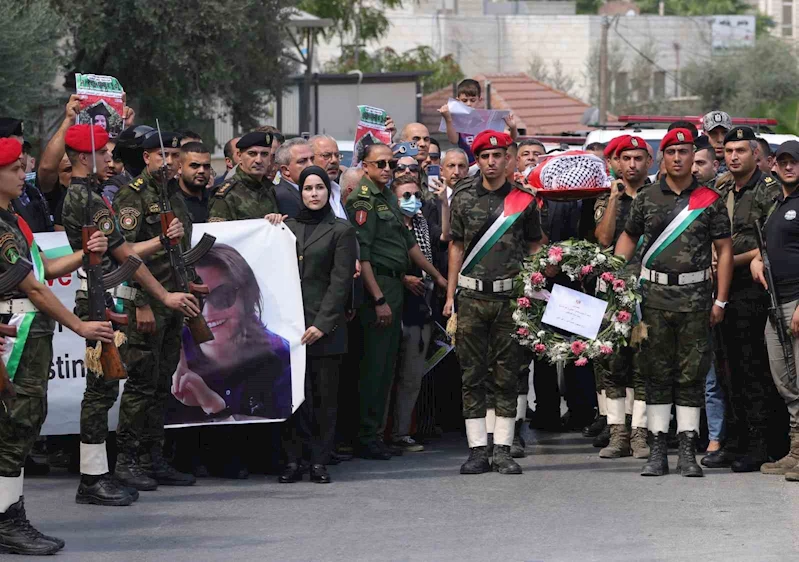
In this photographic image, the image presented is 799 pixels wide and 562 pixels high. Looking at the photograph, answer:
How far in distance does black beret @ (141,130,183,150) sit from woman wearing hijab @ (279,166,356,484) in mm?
897

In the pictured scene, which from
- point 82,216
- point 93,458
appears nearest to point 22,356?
point 82,216

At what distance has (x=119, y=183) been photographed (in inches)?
390

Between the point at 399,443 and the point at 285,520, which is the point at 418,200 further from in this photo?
the point at 285,520

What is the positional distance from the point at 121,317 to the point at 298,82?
2856cm

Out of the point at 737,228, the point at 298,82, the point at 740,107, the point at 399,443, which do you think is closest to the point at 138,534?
the point at 399,443

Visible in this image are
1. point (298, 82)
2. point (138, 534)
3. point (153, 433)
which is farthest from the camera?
point (298, 82)

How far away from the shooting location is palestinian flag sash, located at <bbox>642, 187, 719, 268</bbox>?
1004 centimetres

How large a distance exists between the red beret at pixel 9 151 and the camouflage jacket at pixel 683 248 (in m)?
4.42

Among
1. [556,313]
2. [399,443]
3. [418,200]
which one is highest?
[418,200]

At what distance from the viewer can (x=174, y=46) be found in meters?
26.5

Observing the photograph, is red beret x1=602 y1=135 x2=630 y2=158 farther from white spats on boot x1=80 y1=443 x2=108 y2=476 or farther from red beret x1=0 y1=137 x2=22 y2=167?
red beret x1=0 y1=137 x2=22 y2=167

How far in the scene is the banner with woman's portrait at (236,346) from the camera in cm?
998

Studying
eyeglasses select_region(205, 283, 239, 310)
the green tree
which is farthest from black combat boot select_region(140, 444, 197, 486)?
the green tree

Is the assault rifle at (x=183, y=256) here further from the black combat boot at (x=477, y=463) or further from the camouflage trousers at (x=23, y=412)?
the black combat boot at (x=477, y=463)
